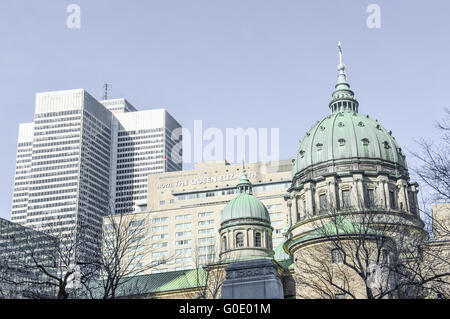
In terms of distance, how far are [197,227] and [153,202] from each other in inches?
857

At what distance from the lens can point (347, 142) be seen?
260 feet

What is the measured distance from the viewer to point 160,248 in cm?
15550

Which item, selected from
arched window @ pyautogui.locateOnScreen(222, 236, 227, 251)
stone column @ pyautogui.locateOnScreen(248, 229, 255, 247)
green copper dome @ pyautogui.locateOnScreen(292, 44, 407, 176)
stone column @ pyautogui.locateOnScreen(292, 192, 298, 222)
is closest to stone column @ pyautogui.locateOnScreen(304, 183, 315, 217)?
stone column @ pyautogui.locateOnScreen(292, 192, 298, 222)

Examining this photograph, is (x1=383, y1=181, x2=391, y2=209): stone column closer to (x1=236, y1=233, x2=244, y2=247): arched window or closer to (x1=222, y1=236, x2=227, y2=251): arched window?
(x1=236, y1=233, x2=244, y2=247): arched window

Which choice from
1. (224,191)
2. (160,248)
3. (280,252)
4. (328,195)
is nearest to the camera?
(328,195)

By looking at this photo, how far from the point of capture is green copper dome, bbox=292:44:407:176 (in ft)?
257

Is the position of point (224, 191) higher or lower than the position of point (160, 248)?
higher

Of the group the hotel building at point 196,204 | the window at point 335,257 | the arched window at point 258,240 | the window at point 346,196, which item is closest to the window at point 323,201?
the window at point 346,196

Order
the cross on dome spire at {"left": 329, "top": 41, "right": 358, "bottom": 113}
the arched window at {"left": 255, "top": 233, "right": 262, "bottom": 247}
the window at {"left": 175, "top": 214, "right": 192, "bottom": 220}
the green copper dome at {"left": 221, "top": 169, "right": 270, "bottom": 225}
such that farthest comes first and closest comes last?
1. the window at {"left": 175, "top": 214, "right": 192, "bottom": 220}
2. the cross on dome spire at {"left": 329, "top": 41, "right": 358, "bottom": 113}
3. the green copper dome at {"left": 221, "top": 169, "right": 270, "bottom": 225}
4. the arched window at {"left": 255, "top": 233, "right": 262, "bottom": 247}

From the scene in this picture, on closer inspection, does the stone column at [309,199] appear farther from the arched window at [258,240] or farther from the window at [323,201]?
the arched window at [258,240]

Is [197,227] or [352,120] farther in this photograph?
[197,227]

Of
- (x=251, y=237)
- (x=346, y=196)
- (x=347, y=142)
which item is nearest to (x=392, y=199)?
(x=346, y=196)
